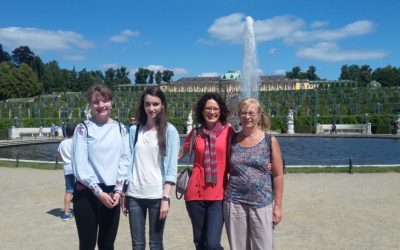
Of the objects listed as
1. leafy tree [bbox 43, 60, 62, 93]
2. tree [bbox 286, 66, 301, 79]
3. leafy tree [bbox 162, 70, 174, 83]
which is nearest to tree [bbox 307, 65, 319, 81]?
tree [bbox 286, 66, 301, 79]

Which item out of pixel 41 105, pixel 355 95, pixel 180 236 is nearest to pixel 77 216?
pixel 180 236

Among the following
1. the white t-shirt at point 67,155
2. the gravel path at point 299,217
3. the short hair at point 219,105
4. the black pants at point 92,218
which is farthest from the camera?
the white t-shirt at point 67,155

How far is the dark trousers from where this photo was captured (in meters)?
4.09

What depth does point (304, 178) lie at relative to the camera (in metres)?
12.9

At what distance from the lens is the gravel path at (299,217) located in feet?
21.4

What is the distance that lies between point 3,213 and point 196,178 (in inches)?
238

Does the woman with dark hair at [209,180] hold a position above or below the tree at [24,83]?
below

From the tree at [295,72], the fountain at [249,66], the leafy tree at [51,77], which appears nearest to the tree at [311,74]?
the tree at [295,72]

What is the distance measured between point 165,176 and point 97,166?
621 mm

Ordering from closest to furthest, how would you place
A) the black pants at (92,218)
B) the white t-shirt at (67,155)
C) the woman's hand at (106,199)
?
the woman's hand at (106,199), the black pants at (92,218), the white t-shirt at (67,155)

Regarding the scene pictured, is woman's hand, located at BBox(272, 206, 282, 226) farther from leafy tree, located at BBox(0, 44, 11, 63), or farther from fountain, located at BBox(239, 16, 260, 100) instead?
leafy tree, located at BBox(0, 44, 11, 63)

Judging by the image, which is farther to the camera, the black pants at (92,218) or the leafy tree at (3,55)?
the leafy tree at (3,55)

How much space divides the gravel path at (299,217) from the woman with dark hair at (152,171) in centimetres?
237

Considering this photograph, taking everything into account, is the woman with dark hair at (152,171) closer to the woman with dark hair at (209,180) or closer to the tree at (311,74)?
the woman with dark hair at (209,180)
